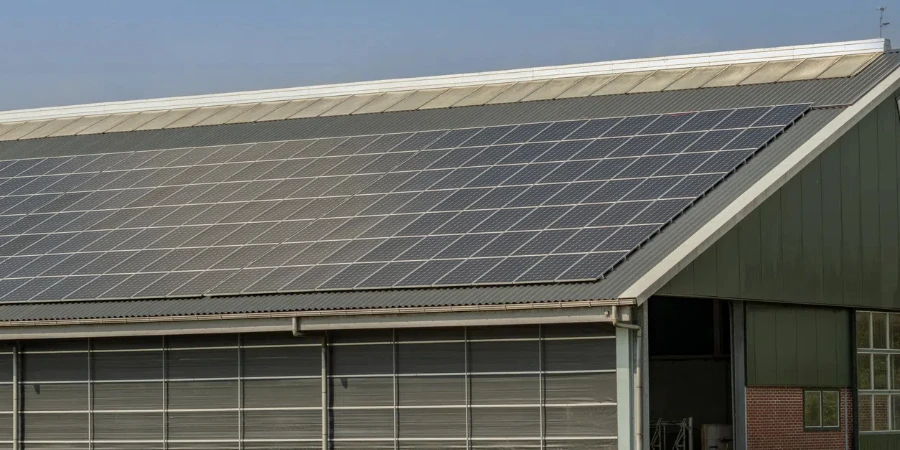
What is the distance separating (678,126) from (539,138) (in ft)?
12.3

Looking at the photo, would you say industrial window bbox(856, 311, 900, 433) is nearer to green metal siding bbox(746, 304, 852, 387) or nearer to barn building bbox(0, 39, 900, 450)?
barn building bbox(0, 39, 900, 450)

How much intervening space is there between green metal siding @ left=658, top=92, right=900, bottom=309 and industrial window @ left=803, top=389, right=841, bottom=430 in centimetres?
222

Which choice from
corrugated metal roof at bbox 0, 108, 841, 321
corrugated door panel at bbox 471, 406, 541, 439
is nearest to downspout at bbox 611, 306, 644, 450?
corrugated metal roof at bbox 0, 108, 841, 321

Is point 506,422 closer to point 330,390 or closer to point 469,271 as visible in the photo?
point 469,271

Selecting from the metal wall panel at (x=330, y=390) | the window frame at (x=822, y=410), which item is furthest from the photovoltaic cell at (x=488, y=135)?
the window frame at (x=822, y=410)

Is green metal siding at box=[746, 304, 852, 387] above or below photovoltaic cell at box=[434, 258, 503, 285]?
below

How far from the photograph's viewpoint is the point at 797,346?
36.0m

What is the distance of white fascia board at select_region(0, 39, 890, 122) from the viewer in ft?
143

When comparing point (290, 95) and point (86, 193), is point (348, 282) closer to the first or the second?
point (86, 193)

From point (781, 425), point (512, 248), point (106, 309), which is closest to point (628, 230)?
point (512, 248)

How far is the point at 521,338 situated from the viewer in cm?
3142

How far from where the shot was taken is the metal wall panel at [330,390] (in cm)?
3105

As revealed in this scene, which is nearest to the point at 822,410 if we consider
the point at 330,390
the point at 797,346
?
the point at 797,346

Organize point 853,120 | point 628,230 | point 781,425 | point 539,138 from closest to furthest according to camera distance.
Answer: point 628,230 < point 781,425 < point 853,120 < point 539,138
